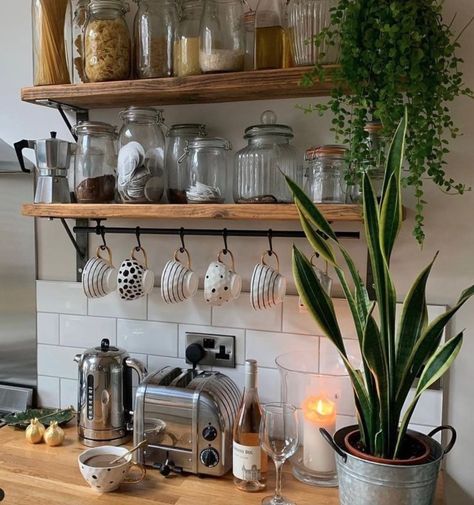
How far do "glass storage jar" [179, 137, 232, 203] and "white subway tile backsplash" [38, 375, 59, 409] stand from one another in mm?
795

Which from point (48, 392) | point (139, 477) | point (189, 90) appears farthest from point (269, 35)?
point (48, 392)

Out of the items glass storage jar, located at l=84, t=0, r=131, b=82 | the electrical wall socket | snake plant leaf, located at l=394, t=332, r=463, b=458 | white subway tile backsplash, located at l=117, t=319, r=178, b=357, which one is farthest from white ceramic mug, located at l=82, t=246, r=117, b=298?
snake plant leaf, located at l=394, t=332, r=463, b=458

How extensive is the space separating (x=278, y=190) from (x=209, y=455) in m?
0.65

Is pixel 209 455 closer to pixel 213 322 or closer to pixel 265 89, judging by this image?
pixel 213 322

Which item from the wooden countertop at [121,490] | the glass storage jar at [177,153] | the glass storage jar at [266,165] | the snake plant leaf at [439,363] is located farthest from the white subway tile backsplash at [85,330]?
the snake plant leaf at [439,363]

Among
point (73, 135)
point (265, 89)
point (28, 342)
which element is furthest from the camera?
point (28, 342)

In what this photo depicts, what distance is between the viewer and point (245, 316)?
1.53 meters

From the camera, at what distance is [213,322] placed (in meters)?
1.57

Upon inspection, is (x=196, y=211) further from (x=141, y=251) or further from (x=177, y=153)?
(x=141, y=251)

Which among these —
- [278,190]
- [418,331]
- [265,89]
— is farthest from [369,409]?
[265,89]

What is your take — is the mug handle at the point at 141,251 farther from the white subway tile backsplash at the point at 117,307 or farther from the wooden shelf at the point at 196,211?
the wooden shelf at the point at 196,211

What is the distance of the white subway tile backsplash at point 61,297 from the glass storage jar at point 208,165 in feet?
1.80

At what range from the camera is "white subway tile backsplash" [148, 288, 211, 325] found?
Result: 5.16 feet

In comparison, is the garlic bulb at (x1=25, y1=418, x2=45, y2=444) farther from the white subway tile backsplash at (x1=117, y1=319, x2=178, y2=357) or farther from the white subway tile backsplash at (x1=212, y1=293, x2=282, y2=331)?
the white subway tile backsplash at (x1=212, y1=293, x2=282, y2=331)
